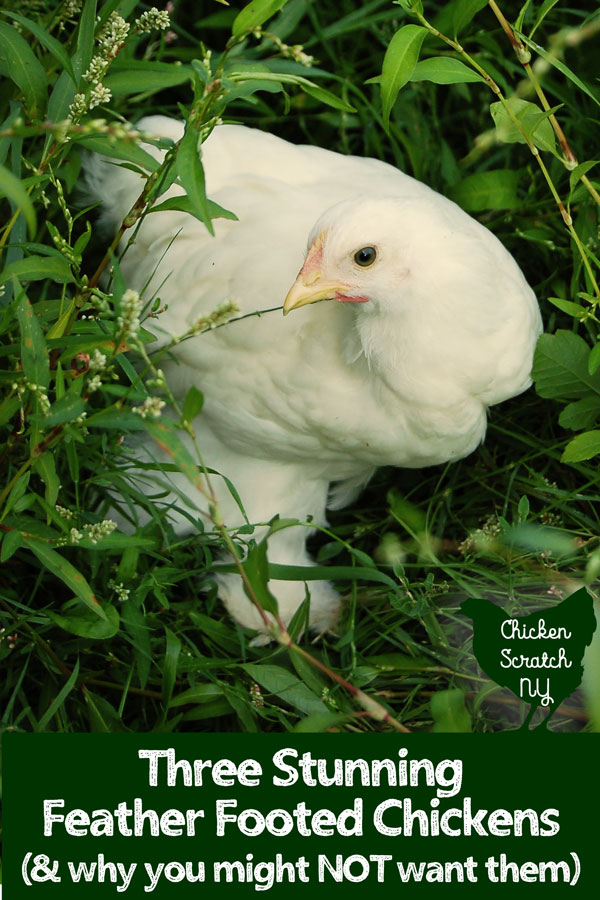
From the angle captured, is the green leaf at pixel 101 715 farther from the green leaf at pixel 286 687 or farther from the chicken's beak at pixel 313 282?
the chicken's beak at pixel 313 282

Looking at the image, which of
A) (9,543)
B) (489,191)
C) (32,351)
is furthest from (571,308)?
(9,543)

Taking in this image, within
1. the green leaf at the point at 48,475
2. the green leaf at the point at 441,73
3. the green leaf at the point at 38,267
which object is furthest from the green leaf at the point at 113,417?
the green leaf at the point at 441,73

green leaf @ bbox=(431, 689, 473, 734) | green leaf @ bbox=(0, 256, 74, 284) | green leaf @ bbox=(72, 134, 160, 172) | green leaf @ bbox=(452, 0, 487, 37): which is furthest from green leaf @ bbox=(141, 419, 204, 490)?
green leaf @ bbox=(452, 0, 487, 37)

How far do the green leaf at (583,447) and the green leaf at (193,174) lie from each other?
3.15 ft

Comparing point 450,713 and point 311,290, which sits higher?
point 311,290

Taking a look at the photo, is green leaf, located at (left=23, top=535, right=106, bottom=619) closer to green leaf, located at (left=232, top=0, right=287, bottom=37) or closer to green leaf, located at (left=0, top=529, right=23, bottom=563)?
green leaf, located at (left=0, top=529, right=23, bottom=563)

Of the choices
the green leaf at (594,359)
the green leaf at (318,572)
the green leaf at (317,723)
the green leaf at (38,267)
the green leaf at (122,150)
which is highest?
the green leaf at (122,150)

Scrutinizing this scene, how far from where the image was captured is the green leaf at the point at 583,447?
1918mm

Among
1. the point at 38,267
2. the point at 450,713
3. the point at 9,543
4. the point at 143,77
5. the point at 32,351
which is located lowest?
the point at 450,713

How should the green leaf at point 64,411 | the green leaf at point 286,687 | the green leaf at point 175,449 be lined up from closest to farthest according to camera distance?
the green leaf at point 175,449 → the green leaf at point 64,411 → the green leaf at point 286,687

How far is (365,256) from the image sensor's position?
5.54ft

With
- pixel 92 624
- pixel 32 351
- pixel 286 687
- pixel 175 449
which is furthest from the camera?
pixel 286 687

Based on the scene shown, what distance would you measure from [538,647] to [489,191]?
1.13 metres

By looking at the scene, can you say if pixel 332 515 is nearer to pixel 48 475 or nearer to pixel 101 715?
pixel 101 715
